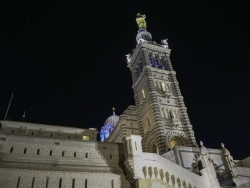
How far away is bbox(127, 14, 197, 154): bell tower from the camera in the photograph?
39531 mm

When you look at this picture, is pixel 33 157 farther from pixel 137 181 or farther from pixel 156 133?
pixel 156 133

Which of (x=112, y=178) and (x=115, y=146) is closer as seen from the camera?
(x=112, y=178)

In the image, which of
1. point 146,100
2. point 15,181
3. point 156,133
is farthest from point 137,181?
point 146,100

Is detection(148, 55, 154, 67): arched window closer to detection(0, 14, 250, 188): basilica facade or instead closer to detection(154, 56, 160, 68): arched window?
detection(154, 56, 160, 68): arched window

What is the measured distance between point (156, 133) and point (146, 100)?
8428 millimetres

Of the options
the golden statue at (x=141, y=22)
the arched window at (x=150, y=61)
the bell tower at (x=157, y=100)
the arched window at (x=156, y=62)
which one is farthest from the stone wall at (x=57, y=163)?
the golden statue at (x=141, y=22)

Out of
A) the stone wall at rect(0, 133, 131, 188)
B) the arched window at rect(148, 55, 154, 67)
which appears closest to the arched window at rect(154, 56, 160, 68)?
the arched window at rect(148, 55, 154, 67)

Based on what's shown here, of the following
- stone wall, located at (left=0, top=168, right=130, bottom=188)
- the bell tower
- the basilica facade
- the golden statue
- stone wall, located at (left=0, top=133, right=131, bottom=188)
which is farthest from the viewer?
the golden statue

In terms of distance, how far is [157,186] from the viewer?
1925cm

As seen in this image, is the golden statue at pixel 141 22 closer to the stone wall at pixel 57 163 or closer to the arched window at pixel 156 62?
the arched window at pixel 156 62

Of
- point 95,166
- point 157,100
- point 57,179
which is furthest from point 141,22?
point 57,179

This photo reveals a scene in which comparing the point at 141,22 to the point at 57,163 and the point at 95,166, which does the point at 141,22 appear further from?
the point at 57,163

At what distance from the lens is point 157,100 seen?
42719 mm

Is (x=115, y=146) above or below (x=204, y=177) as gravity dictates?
above
